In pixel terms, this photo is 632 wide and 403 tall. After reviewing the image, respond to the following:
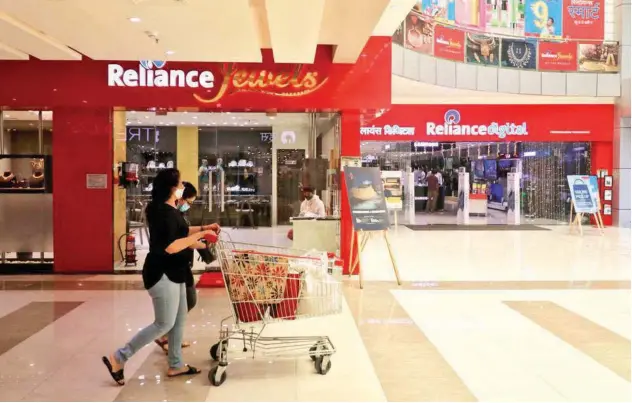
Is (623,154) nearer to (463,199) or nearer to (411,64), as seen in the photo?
(463,199)

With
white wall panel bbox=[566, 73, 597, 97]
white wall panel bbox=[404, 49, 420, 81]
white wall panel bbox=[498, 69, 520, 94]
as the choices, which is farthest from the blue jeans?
white wall panel bbox=[566, 73, 597, 97]

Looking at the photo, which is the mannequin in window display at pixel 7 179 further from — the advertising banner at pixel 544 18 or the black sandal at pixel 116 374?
the advertising banner at pixel 544 18

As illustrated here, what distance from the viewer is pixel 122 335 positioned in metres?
5.71

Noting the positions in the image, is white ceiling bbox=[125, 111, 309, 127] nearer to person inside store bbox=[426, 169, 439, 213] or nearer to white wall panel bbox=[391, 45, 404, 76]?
white wall panel bbox=[391, 45, 404, 76]

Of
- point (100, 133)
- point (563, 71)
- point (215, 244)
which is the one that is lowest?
point (215, 244)

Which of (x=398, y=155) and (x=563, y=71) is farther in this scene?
(x=398, y=155)

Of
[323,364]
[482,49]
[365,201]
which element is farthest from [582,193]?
[323,364]

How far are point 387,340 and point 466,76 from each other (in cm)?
1140

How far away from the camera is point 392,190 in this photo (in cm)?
1662

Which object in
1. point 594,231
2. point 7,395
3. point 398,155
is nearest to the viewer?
point 7,395

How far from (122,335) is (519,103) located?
14642 mm

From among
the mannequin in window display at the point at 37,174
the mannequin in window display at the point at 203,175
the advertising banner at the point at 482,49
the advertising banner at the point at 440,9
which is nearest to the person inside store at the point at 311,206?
the mannequin in window display at the point at 203,175

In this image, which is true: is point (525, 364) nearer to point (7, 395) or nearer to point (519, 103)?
point (7, 395)

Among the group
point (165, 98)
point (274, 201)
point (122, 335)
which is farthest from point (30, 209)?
point (122, 335)
